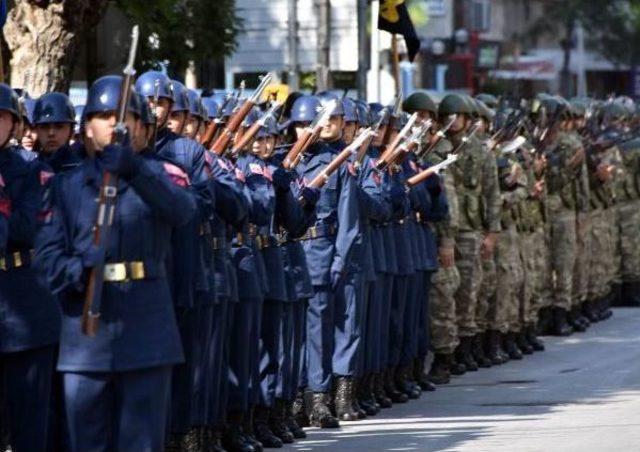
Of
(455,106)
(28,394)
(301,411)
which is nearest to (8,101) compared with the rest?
(28,394)

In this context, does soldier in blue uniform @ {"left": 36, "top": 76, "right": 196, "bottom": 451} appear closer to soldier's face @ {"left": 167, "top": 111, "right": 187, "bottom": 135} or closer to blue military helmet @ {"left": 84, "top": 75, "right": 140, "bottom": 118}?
blue military helmet @ {"left": 84, "top": 75, "right": 140, "bottom": 118}

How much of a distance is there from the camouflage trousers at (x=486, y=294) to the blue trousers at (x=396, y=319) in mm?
2369

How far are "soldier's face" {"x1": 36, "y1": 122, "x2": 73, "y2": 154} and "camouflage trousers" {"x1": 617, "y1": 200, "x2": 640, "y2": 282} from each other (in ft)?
44.5

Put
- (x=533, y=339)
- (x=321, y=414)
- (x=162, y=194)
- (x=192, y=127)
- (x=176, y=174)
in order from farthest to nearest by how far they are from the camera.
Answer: (x=533, y=339) < (x=321, y=414) < (x=192, y=127) < (x=176, y=174) < (x=162, y=194)

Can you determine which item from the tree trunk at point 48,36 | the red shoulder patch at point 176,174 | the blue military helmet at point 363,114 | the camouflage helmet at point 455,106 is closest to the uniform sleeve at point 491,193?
the camouflage helmet at point 455,106

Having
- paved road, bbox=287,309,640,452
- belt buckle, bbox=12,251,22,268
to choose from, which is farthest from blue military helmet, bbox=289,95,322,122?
belt buckle, bbox=12,251,22,268

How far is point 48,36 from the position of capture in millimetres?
15500

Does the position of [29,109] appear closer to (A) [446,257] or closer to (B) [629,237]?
(A) [446,257]

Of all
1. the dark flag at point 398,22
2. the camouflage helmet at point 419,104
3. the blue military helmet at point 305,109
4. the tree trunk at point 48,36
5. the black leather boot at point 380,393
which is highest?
the dark flag at point 398,22

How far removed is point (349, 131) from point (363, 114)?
1.56ft

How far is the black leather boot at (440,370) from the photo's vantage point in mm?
16609

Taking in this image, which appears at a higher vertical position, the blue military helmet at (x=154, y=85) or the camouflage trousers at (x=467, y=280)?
the blue military helmet at (x=154, y=85)

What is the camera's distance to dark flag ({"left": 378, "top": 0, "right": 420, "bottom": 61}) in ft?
67.6

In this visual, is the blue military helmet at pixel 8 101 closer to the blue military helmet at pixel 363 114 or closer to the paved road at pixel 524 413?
the paved road at pixel 524 413
